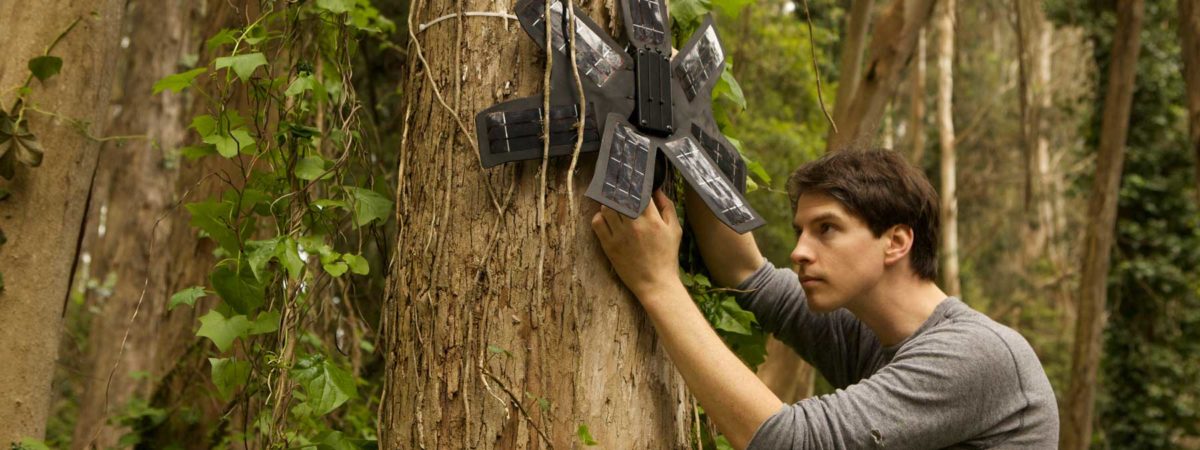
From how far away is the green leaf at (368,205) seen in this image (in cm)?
285

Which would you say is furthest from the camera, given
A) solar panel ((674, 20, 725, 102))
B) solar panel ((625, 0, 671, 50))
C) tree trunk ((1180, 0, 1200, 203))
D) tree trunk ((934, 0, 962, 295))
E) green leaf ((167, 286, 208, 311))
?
tree trunk ((934, 0, 962, 295))

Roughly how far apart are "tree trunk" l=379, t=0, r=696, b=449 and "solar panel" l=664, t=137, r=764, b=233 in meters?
0.21

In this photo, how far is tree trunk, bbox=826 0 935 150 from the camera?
6555 millimetres

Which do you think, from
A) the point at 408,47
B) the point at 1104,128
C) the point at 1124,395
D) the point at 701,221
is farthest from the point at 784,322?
the point at 1124,395

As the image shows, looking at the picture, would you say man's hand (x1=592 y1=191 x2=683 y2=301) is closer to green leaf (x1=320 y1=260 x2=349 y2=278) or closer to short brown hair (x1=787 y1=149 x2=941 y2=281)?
short brown hair (x1=787 y1=149 x2=941 y2=281)

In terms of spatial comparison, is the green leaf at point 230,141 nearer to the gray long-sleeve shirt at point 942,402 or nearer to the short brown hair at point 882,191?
the short brown hair at point 882,191

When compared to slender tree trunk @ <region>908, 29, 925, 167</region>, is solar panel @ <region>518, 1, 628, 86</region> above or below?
above

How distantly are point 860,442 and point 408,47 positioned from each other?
4.40ft

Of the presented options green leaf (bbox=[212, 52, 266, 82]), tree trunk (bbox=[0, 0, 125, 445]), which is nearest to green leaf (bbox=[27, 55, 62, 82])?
tree trunk (bbox=[0, 0, 125, 445])

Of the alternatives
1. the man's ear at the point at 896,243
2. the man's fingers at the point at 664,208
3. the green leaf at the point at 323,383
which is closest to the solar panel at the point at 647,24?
the man's fingers at the point at 664,208

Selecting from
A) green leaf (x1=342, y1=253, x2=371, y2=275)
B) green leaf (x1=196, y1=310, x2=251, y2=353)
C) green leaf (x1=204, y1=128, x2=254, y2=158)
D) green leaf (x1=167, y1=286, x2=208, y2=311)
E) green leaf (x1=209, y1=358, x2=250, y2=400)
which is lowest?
green leaf (x1=209, y1=358, x2=250, y2=400)

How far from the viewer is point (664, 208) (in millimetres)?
2510

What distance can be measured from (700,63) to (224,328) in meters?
1.35

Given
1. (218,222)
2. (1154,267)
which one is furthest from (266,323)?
(1154,267)
